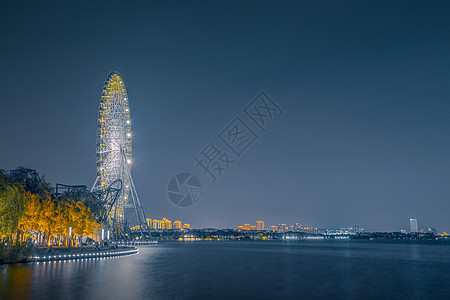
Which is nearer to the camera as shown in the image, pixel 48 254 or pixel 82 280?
pixel 82 280

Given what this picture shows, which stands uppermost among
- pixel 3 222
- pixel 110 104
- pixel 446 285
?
pixel 110 104

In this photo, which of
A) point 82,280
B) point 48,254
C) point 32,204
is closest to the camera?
point 82,280

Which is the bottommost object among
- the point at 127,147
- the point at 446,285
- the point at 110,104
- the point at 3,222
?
the point at 446,285

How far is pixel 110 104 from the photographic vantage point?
72.1 metres

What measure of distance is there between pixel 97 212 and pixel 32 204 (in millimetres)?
19466

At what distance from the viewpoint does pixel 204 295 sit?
21891mm

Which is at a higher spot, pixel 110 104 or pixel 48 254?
pixel 110 104

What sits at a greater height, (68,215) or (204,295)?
(68,215)

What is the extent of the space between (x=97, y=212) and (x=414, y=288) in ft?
163

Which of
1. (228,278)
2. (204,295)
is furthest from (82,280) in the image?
(228,278)

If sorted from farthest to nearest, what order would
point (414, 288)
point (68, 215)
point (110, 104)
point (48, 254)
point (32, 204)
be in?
point (110, 104) → point (68, 215) → point (32, 204) → point (48, 254) → point (414, 288)

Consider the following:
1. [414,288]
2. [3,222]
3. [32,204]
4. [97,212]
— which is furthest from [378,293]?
[97,212]

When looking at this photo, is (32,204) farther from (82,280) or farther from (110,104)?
(110,104)

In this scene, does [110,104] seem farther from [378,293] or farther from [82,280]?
[378,293]
